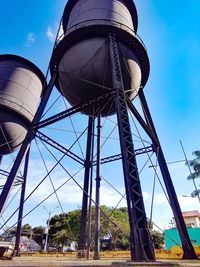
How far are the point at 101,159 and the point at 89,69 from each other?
172 inches

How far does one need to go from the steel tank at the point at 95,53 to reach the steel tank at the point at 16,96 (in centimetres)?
284

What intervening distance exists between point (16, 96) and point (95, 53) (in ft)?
17.3

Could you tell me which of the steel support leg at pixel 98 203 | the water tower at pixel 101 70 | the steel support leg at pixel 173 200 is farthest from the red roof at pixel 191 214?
the steel support leg at pixel 173 200

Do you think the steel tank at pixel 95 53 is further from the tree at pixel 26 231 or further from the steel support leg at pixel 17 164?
the tree at pixel 26 231

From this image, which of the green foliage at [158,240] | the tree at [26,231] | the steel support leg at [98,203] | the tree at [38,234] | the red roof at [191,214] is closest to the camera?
the steel support leg at [98,203]

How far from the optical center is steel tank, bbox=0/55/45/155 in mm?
11656

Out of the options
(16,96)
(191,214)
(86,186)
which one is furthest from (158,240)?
(16,96)

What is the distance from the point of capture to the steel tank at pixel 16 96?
11.7 metres

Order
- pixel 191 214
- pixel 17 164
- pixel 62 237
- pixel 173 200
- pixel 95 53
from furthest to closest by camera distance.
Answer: pixel 191 214, pixel 62 237, pixel 95 53, pixel 173 200, pixel 17 164

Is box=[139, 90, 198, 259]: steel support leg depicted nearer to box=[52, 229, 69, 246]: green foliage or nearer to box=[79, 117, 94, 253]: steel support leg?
box=[79, 117, 94, 253]: steel support leg

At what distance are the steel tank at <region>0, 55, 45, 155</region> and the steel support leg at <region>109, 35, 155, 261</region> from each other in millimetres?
6309

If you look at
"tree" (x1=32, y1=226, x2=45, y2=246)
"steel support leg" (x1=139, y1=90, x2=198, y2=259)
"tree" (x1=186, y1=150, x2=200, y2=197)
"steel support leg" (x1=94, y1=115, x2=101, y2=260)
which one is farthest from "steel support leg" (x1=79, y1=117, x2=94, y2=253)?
"tree" (x1=32, y1=226, x2=45, y2=246)

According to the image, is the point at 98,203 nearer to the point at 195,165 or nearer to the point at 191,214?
the point at 195,165

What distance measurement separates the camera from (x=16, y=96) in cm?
1188
